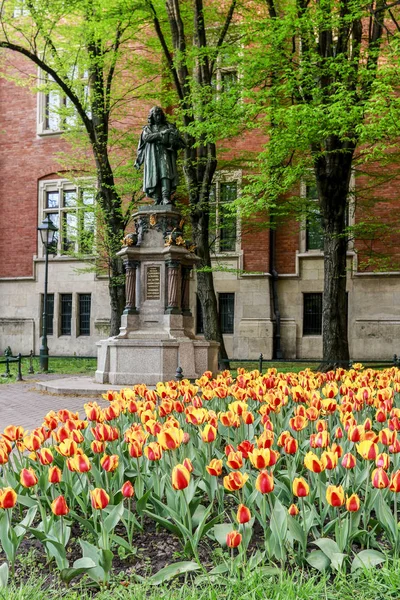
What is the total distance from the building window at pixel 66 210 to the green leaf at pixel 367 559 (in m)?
23.6

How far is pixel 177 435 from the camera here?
3719 mm

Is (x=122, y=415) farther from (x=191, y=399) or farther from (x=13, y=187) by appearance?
(x=13, y=187)

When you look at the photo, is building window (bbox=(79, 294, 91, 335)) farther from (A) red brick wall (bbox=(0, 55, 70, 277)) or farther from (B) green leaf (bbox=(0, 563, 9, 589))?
(B) green leaf (bbox=(0, 563, 9, 589))

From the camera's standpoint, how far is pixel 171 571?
9.75 feet

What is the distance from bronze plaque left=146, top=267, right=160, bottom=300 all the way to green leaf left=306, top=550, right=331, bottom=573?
11.1 meters

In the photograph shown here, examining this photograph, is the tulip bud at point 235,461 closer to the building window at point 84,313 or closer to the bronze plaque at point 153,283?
the bronze plaque at point 153,283

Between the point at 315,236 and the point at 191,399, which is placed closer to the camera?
the point at 191,399

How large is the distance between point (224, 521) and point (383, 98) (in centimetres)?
1000

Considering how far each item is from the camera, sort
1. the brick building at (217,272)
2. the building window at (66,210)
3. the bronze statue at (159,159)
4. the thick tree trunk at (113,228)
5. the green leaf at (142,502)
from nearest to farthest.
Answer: the green leaf at (142,502) < the bronze statue at (159,159) < the thick tree trunk at (113,228) < the brick building at (217,272) < the building window at (66,210)

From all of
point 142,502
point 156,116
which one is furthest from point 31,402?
point 142,502

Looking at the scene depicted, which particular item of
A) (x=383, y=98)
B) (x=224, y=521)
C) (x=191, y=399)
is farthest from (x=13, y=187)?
(x=224, y=521)

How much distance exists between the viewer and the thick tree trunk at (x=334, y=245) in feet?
51.6

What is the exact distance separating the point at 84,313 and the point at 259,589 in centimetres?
2718

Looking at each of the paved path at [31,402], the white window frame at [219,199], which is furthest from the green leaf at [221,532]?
the white window frame at [219,199]
